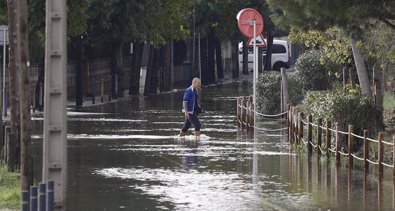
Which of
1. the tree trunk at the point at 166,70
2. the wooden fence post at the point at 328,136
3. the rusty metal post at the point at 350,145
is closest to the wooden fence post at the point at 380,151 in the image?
the rusty metal post at the point at 350,145

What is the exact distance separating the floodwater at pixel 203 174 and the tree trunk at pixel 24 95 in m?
0.88

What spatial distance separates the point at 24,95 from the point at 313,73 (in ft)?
81.5

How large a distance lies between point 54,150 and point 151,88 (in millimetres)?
39548

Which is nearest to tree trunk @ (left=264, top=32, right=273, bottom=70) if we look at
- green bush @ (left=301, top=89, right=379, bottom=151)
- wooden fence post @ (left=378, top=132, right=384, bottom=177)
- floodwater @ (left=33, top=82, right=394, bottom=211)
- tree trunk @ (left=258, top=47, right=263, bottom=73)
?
tree trunk @ (left=258, top=47, right=263, bottom=73)

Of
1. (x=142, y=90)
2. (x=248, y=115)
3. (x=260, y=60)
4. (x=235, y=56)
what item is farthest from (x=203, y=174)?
(x=260, y=60)

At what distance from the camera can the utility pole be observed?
517 inches

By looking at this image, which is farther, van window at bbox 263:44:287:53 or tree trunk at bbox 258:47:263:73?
van window at bbox 263:44:287:53

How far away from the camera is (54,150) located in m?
13.2

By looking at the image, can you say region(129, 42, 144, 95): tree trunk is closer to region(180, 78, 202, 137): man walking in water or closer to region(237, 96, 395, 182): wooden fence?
region(180, 78, 202, 137): man walking in water

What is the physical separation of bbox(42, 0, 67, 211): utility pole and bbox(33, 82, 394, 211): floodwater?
239 centimetres

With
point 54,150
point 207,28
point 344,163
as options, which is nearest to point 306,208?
point 54,150

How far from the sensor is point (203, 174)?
64.3ft

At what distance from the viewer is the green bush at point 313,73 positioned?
1548 inches

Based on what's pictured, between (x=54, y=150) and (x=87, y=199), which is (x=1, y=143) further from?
(x=54, y=150)
